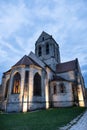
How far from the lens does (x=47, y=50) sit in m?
33.8

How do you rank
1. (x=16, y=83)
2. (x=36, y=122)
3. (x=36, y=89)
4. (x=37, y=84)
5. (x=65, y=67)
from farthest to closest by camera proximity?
(x=65, y=67)
(x=37, y=84)
(x=36, y=89)
(x=16, y=83)
(x=36, y=122)

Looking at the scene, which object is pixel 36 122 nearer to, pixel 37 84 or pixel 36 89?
pixel 36 89

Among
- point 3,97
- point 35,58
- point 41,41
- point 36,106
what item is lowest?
point 36,106

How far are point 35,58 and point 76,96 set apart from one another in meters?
12.4

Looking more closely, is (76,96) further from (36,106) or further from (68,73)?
(36,106)

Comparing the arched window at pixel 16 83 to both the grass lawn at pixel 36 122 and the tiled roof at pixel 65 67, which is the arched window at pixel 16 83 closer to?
the grass lawn at pixel 36 122

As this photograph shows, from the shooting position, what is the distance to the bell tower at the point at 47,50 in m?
31.9

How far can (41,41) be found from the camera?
117 feet

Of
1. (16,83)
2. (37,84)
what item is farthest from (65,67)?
(16,83)

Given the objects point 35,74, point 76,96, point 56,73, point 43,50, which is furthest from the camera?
point 43,50

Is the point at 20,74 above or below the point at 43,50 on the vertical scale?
below

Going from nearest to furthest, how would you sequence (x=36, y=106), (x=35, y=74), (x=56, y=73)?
(x=36, y=106) < (x=35, y=74) < (x=56, y=73)

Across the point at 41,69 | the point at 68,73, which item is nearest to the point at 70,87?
the point at 68,73

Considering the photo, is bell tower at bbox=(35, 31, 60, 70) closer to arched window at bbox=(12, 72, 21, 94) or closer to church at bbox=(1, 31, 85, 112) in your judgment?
church at bbox=(1, 31, 85, 112)
